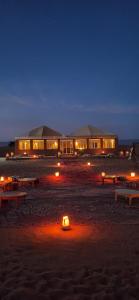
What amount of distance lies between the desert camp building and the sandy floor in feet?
99.9

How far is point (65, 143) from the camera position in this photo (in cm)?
4250

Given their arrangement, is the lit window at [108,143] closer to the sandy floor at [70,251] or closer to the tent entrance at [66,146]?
the tent entrance at [66,146]

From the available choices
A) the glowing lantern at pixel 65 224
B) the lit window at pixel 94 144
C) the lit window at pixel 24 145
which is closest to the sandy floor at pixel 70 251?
the glowing lantern at pixel 65 224

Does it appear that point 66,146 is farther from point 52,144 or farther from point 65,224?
point 65,224

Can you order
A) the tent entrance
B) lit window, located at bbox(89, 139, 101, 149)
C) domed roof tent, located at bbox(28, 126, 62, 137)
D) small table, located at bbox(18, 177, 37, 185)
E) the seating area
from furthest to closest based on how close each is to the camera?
lit window, located at bbox(89, 139, 101, 149) < the tent entrance < domed roof tent, located at bbox(28, 126, 62, 137) < small table, located at bbox(18, 177, 37, 185) < the seating area

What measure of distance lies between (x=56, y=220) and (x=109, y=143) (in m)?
34.6

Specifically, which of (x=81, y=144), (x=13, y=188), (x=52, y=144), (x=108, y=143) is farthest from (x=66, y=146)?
(x=13, y=188)

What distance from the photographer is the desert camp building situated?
136ft

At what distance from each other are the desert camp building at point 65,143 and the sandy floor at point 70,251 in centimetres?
3044

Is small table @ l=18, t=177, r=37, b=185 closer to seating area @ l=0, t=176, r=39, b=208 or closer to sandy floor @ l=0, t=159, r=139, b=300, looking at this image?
seating area @ l=0, t=176, r=39, b=208

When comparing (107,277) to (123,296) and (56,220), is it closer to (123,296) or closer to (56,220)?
(123,296)

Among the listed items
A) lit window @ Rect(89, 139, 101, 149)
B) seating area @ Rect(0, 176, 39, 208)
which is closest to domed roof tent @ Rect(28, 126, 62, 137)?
lit window @ Rect(89, 139, 101, 149)

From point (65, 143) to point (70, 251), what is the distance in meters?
36.2

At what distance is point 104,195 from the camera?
12344 mm
